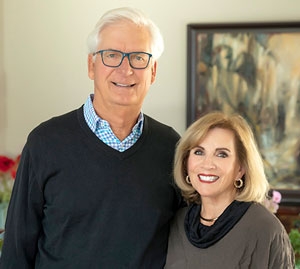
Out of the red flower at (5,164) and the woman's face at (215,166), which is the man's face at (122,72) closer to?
the woman's face at (215,166)

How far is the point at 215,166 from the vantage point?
1.46 m

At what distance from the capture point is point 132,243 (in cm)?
148

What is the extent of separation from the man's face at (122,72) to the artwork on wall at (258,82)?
1002 millimetres

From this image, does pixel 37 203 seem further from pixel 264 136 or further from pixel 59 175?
pixel 264 136

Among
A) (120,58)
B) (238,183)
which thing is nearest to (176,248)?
(238,183)

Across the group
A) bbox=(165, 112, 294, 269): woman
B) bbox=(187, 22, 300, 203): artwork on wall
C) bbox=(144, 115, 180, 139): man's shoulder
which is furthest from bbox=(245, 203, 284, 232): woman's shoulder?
bbox=(187, 22, 300, 203): artwork on wall

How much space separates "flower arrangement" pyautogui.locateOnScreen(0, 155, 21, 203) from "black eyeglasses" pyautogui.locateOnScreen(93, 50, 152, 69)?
48.8 inches

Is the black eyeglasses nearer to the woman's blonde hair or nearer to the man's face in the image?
the man's face

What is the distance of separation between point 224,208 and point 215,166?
154 mm

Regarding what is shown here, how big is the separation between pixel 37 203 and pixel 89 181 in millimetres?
192

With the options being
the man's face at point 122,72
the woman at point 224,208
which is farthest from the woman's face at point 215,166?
the man's face at point 122,72

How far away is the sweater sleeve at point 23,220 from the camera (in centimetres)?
150

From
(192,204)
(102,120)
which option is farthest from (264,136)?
(102,120)

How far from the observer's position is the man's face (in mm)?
1496
